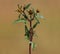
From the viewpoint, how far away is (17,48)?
5.02 feet

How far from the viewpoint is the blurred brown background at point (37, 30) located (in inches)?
58.9

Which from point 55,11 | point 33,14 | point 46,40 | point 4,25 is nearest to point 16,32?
point 4,25

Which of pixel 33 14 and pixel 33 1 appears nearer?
pixel 33 14

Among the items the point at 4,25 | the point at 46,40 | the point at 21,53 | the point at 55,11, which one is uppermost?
the point at 55,11

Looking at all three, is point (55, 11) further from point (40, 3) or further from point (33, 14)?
point (33, 14)

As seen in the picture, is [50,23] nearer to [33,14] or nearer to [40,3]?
[40,3]

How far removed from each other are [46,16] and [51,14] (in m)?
0.04

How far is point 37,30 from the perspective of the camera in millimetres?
1531

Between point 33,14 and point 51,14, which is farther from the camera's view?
point 51,14

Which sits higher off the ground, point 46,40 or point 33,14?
point 33,14

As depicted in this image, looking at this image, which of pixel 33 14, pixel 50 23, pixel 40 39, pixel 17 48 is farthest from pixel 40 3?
pixel 33 14

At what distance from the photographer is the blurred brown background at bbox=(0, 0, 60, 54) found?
1497 mm

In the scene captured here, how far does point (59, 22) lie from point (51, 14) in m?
0.09

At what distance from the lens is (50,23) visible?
5.01 ft
